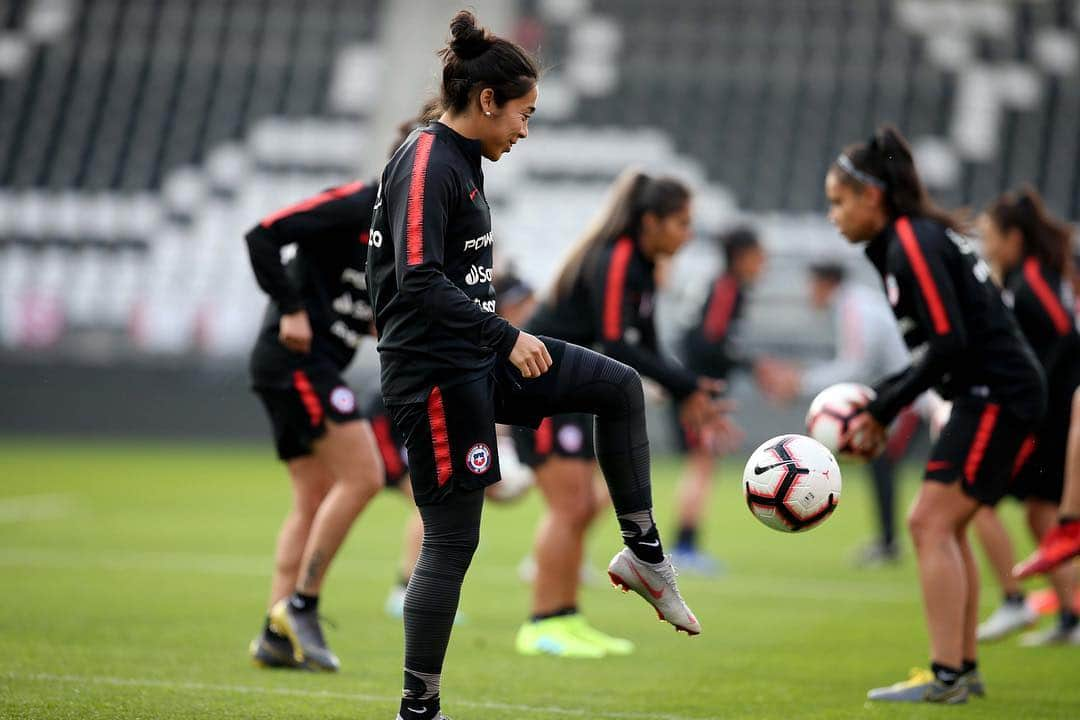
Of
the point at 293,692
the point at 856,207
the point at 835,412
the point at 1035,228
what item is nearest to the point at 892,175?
the point at 856,207

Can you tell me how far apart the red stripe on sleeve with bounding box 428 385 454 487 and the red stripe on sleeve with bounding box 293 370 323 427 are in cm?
171

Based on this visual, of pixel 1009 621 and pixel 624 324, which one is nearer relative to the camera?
pixel 624 324

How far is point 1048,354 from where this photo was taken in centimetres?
705

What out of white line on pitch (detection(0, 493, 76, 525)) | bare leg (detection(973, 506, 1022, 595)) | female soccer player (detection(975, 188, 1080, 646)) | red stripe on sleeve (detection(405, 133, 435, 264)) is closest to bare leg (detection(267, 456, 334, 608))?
red stripe on sleeve (detection(405, 133, 435, 264))

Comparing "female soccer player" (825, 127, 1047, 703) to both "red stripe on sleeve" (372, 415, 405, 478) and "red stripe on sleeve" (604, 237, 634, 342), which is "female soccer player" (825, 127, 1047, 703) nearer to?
"red stripe on sleeve" (604, 237, 634, 342)

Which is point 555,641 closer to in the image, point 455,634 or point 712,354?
point 455,634

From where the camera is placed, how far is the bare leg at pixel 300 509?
5.91m

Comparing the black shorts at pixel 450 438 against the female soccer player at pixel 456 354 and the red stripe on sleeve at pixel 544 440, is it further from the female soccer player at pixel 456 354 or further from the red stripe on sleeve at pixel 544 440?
the red stripe on sleeve at pixel 544 440

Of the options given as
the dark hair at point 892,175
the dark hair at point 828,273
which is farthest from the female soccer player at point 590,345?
the dark hair at point 828,273

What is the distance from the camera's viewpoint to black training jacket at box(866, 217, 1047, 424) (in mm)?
5188

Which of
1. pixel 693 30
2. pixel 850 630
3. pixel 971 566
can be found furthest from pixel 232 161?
pixel 971 566

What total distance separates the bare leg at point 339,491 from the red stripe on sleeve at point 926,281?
2.24 m

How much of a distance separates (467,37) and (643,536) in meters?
1.60

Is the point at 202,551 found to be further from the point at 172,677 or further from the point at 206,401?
the point at 206,401
